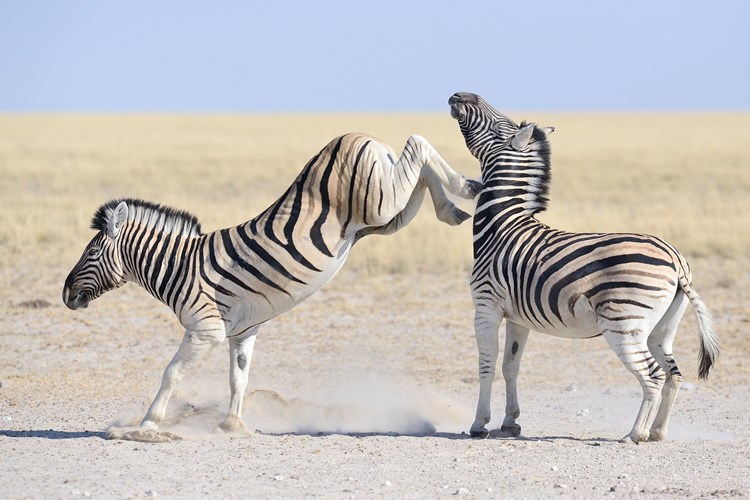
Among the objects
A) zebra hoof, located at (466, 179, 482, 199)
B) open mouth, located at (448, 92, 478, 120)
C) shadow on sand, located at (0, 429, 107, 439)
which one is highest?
open mouth, located at (448, 92, 478, 120)

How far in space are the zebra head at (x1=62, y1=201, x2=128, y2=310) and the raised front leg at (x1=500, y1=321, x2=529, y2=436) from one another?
9.45 ft

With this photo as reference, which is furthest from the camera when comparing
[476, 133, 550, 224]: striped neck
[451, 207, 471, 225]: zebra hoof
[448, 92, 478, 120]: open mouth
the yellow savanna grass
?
the yellow savanna grass

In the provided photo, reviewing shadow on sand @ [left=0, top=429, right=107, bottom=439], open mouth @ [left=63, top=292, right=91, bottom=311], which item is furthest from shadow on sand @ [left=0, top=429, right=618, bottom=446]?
open mouth @ [left=63, top=292, right=91, bottom=311]

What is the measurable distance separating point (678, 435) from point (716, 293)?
6.87 meters

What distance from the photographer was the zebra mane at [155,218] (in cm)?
763

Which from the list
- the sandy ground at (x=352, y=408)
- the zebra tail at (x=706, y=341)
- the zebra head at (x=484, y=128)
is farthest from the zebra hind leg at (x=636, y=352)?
the zebra head at (x=484, y=128)

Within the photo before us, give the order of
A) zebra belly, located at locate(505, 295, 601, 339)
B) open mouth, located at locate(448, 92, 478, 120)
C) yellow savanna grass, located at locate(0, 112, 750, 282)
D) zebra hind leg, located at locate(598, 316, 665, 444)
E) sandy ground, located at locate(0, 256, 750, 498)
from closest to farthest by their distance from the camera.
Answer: sandy ground, located at locate(0, 256, 750, 498) < zebra hind leg, located at locate(598, 316, 665, 444) < zebra belly, located at locate(505, 295, 601, 339) < open mouth, located at locate(448, 92, 478, 120) < yellow savanna grass, located at locate(0, 112, 750, 282)

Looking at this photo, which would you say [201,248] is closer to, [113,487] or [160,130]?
[113,487]

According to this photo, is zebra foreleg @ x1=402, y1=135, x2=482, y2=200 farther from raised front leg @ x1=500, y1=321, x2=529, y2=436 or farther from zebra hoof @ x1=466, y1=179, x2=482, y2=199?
raised front leg @ x1=500, y1=321, x2=529, y2=436

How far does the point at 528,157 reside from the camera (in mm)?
7629

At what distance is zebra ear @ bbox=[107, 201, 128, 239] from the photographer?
7.53 meters

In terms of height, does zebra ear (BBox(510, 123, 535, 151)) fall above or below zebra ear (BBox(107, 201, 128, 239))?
above

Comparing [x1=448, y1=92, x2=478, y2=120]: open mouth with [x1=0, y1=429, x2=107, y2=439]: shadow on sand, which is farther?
[x1=448, y1=92, x2=478, y2=120]: open mouth

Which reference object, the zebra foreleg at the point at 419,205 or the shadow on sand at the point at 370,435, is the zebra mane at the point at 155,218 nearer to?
the zebra foreleg at the point at 419,205
